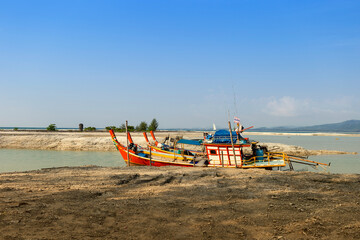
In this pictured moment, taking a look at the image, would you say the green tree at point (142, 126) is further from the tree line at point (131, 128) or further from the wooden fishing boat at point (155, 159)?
the wooden fishing boat at point (155, 159)

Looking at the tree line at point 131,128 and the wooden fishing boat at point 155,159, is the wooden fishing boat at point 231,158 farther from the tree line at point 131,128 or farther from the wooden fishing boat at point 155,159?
the tree line at point 131,128

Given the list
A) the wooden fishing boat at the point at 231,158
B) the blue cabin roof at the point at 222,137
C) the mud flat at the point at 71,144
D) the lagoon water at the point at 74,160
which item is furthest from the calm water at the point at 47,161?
the blue cabin roof at the point at 222,137

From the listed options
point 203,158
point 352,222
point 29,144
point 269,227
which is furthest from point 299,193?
point 29,144

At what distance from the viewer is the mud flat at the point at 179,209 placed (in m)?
7.33

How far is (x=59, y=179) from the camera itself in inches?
574

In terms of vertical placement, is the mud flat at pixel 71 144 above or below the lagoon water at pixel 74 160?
above

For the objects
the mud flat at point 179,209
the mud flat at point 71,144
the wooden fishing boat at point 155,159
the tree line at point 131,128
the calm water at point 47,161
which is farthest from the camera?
the tree line at point 131,128

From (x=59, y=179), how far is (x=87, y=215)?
6967 millimetres

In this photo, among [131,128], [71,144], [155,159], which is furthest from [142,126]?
[155,159]

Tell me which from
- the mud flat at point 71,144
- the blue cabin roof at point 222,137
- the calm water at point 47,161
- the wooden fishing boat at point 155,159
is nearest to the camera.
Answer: the blue cabin roof at point 222,137

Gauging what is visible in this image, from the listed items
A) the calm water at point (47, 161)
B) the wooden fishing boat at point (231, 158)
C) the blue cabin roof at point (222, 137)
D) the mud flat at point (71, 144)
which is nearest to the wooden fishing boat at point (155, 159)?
the wooden fishing boat at point (231, 158)

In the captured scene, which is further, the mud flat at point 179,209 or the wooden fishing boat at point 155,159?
the wooden fishing boat at point 155,159

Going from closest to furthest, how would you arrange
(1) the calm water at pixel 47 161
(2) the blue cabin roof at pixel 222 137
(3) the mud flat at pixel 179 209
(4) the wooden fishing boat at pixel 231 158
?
(3) the mud flat at pixel 179 209
(4) the wooden fishing boat at pixel 231 158
(2) the blue cabin roof at pixel 222 137
(1) the calm water at pixel 47 161

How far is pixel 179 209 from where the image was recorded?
9.17m
